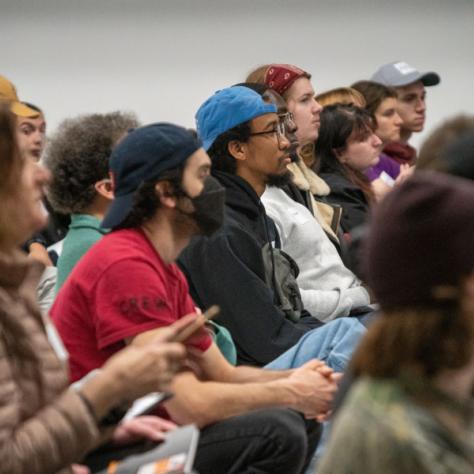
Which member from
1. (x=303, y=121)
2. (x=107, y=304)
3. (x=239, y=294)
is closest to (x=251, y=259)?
(x=239, y=294)

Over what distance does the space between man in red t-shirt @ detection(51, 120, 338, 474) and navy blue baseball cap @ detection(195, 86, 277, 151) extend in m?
0.80

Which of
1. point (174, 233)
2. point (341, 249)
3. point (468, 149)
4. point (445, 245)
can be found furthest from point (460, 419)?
point (341, 249)

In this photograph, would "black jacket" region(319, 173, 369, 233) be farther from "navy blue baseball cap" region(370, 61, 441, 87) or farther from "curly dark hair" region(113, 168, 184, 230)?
"curly dark hair" region(113, 168, 184, 230)

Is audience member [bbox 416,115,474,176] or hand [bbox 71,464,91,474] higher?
audience member [bbox 416,115,474,176]

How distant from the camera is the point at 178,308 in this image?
2545 millimetres

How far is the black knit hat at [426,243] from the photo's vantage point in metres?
1.40

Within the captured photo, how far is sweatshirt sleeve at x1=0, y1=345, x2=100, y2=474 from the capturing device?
1.77m

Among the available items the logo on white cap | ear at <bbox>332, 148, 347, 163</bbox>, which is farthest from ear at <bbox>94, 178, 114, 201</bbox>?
the logo on white cap

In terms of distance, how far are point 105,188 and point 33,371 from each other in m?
1.27

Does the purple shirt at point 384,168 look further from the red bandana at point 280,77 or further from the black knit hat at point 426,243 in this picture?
the black knit hat at point 426,243

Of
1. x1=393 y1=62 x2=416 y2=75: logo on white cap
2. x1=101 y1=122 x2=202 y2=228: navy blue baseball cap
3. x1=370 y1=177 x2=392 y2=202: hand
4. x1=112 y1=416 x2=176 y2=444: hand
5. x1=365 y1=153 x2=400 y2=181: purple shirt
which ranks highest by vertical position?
x1=101 y1=122 x2=202 y2=228: navy blue baseball cap

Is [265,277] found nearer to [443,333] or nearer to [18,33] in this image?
[443,333]

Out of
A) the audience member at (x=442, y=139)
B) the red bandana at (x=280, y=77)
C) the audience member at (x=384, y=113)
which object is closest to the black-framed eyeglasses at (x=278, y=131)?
the red bandana at (x=280, y=77)

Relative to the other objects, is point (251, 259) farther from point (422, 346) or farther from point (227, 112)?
point (422, 346)
